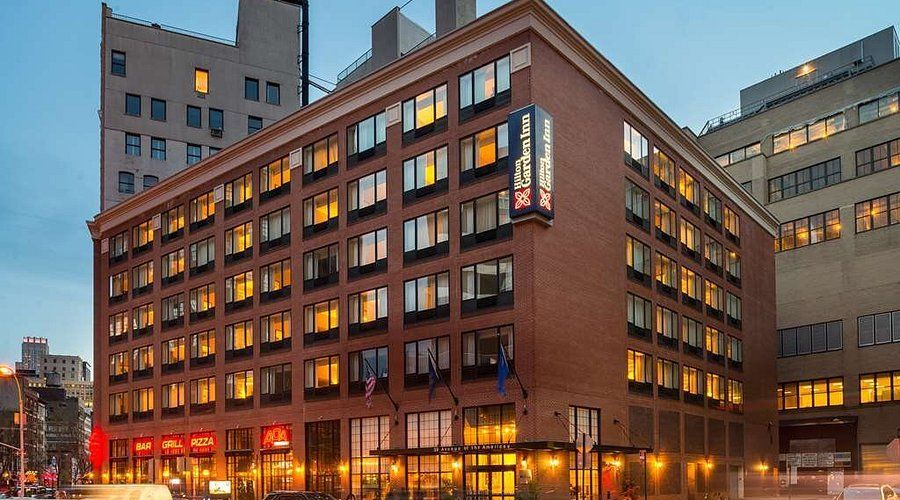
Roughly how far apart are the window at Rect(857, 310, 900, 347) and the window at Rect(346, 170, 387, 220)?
4954 cm

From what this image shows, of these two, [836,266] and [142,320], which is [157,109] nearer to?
[142,320]

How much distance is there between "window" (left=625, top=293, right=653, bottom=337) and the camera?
6076cm

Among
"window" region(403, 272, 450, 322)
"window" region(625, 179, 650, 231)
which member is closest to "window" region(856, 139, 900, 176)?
"window" region(625, 179, 650, 231)

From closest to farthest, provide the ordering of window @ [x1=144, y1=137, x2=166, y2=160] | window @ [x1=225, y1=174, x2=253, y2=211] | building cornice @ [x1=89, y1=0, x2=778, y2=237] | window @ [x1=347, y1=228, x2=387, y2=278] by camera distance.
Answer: building cornice @ [x1=89, y1=0, x2=778, y2=237], window @ [x1=347, y1=228, x2=387, y2=278], window @ [x1=225, y1=174, x2=253, y2=211], window @ [x1=144, y1=137, x2=166, y2=160]

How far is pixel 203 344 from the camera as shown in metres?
76.3

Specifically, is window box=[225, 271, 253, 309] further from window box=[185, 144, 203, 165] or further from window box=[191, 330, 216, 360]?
window box=[185, 144, 203, 165]

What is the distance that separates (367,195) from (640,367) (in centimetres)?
2058

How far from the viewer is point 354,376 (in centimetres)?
6044

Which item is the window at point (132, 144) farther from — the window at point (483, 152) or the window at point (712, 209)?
the window at point (712, 209)

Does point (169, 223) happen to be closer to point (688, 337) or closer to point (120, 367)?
point (120, 367)

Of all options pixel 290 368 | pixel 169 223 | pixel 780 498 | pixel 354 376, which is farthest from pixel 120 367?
Result: pixel 780 498

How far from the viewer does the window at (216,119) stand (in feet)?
312

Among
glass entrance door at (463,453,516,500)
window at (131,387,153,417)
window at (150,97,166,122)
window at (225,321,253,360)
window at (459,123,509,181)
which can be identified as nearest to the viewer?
glass entrance door at (463,453,516,500)

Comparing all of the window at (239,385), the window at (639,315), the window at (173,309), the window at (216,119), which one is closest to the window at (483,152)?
the window at (639,315)
